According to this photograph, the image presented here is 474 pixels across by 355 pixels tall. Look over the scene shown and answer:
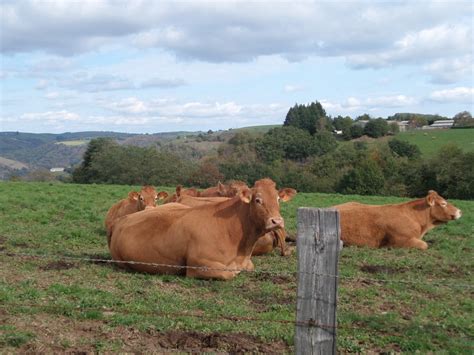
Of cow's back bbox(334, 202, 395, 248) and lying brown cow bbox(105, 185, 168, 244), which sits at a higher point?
lying brown cow bbox(105, 185, 168, 244)

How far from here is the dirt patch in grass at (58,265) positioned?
31.9 feet

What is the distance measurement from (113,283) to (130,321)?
2.19 meters

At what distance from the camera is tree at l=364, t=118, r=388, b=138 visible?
104688mm

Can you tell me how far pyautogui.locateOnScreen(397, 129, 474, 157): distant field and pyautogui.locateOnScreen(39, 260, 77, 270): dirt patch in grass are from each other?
242 feet

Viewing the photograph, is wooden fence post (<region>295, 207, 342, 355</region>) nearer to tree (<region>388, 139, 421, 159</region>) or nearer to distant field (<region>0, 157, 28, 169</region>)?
tree (<region>388, 139, 421, 159</region>)

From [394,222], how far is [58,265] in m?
7.58

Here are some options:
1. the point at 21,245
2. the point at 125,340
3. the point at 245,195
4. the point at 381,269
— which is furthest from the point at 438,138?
the point at 125,340

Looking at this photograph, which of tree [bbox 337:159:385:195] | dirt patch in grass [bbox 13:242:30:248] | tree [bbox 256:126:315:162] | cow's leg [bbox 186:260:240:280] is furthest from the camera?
tree [bbox 256:126:315:162]

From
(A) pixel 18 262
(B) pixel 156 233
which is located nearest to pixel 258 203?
(B) pixel 156 233

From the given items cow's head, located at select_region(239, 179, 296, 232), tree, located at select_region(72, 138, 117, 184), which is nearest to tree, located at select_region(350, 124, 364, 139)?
tree, located at select_region(72, 138, 117, 184)

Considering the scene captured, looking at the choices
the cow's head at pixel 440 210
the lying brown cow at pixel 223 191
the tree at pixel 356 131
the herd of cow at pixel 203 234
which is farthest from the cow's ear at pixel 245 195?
the tree at pixel 356 131

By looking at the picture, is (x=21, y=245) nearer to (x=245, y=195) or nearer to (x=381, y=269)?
(x=245, y=195)

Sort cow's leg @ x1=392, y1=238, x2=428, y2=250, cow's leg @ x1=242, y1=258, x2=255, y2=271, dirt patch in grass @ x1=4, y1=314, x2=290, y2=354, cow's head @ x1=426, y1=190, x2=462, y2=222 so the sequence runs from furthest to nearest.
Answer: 1. cow's head @ x1=426, y1=190, x2=462, y2=222
2. cow's leg @ x1=392, y1=238, x2=428, y2=250
3. cow's leg @ x1=242, y1=258, x2=255, y2=271
4. dirt patch in grass @ x1=4, y1=314, x2=290, y2=354

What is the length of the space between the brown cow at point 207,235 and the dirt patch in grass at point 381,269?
218 centimetres
